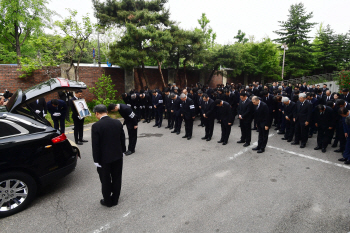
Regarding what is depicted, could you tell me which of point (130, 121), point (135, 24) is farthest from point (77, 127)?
point (135, 24)

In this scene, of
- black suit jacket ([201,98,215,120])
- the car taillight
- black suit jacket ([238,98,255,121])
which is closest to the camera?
the car taillight

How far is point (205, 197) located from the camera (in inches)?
173

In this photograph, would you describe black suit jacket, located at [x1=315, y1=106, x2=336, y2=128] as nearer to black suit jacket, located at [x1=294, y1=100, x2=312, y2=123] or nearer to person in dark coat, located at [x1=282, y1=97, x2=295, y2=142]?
black suit jacket, located at [x1=294, y1=100, x2=312, y2=123]

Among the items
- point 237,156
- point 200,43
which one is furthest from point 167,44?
point 237,156

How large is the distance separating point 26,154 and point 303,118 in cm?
776

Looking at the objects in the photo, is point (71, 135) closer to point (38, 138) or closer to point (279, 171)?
point (38, 138)

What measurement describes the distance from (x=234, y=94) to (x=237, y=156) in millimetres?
5229

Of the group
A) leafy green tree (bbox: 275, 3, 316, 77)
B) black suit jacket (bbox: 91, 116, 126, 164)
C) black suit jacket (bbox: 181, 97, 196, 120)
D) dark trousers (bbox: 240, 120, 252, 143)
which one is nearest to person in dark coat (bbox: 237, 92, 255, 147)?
dark trousers (bbox: 240, 120, 252, 143)

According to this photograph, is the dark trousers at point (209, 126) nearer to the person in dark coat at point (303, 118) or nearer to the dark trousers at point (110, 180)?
the person in dark coat at point (303, 118)

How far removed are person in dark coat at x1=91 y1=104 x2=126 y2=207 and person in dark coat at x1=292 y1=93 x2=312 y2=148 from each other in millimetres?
6208

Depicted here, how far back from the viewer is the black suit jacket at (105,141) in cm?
379

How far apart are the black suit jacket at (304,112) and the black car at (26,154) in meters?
7.02

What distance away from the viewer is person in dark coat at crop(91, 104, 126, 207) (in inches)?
150

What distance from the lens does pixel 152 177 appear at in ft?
17.4
